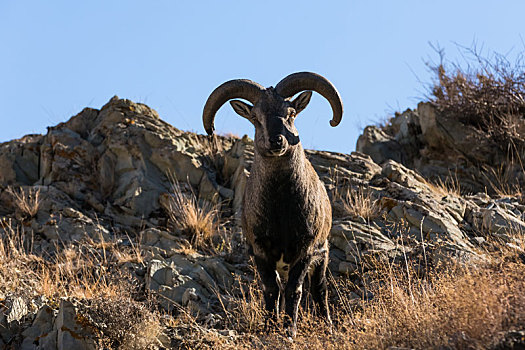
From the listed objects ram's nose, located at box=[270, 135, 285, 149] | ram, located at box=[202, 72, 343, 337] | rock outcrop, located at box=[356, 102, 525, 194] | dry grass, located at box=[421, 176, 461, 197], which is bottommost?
ram, located at box=[202, 72, 343, 337]

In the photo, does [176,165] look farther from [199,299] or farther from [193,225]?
[199,299]

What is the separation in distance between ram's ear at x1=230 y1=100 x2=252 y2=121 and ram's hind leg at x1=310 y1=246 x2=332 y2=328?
2.03 metres

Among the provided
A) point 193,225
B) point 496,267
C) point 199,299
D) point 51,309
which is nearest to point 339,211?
point 193,225

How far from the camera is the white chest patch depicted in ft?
23.4

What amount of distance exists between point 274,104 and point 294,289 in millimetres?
2208

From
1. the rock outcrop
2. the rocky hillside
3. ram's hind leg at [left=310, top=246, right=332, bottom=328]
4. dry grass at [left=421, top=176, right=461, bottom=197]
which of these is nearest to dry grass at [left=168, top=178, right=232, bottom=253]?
the rocky hillside

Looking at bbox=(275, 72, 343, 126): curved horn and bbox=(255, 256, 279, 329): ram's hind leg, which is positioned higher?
bbox=(275, 72, 343, 126): curved horn

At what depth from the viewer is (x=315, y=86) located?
783 cm

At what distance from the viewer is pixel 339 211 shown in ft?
35.4

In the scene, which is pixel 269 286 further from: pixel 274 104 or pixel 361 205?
pixel 361 205

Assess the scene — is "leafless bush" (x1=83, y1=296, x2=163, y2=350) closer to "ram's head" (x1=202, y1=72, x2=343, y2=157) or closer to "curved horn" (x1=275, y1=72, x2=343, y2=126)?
"ram's head" (x1=202, y1=72, x2=343, y2=157)

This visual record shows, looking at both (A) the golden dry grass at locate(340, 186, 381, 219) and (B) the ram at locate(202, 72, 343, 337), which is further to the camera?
(A) the golden dry grass at locate(340, 186, 381, 219)

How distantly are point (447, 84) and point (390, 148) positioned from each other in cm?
212

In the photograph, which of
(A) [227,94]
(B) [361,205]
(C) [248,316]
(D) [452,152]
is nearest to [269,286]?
(C) [248,316]
